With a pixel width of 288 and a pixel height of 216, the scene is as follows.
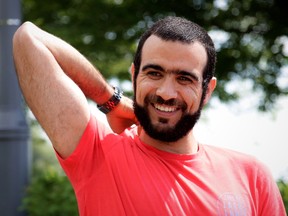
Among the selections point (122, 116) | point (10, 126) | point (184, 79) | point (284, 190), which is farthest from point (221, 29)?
point (184, 79)

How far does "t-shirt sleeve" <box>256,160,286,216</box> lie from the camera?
261 centimetres

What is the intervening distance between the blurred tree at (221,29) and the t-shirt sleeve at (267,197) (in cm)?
621

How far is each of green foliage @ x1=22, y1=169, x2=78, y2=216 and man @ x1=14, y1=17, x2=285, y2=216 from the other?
3.54 metres

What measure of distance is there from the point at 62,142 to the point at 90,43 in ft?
23.0

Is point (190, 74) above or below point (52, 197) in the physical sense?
above

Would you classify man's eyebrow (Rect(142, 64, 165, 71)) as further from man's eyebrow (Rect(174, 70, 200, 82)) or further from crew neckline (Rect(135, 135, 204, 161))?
crew neckline (Rect(135, 135, 204, 161))

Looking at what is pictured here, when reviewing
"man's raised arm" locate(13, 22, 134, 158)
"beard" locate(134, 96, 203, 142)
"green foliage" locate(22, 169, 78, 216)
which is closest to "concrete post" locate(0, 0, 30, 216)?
"green foliage" locate(22, 169, 78, 216)

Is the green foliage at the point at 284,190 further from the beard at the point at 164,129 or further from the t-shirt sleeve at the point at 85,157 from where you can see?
the t-shirt sleeve at the point at 85,157

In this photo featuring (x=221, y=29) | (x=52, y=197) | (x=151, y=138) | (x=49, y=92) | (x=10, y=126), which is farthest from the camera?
(x=221, y=29)

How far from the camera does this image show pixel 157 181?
240 cm

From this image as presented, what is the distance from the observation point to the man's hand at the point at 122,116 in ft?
10.1

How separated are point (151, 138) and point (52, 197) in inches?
154

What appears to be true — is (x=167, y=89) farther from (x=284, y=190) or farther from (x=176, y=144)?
(x=284, y=190)

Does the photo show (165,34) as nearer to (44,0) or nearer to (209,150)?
(209,150)
